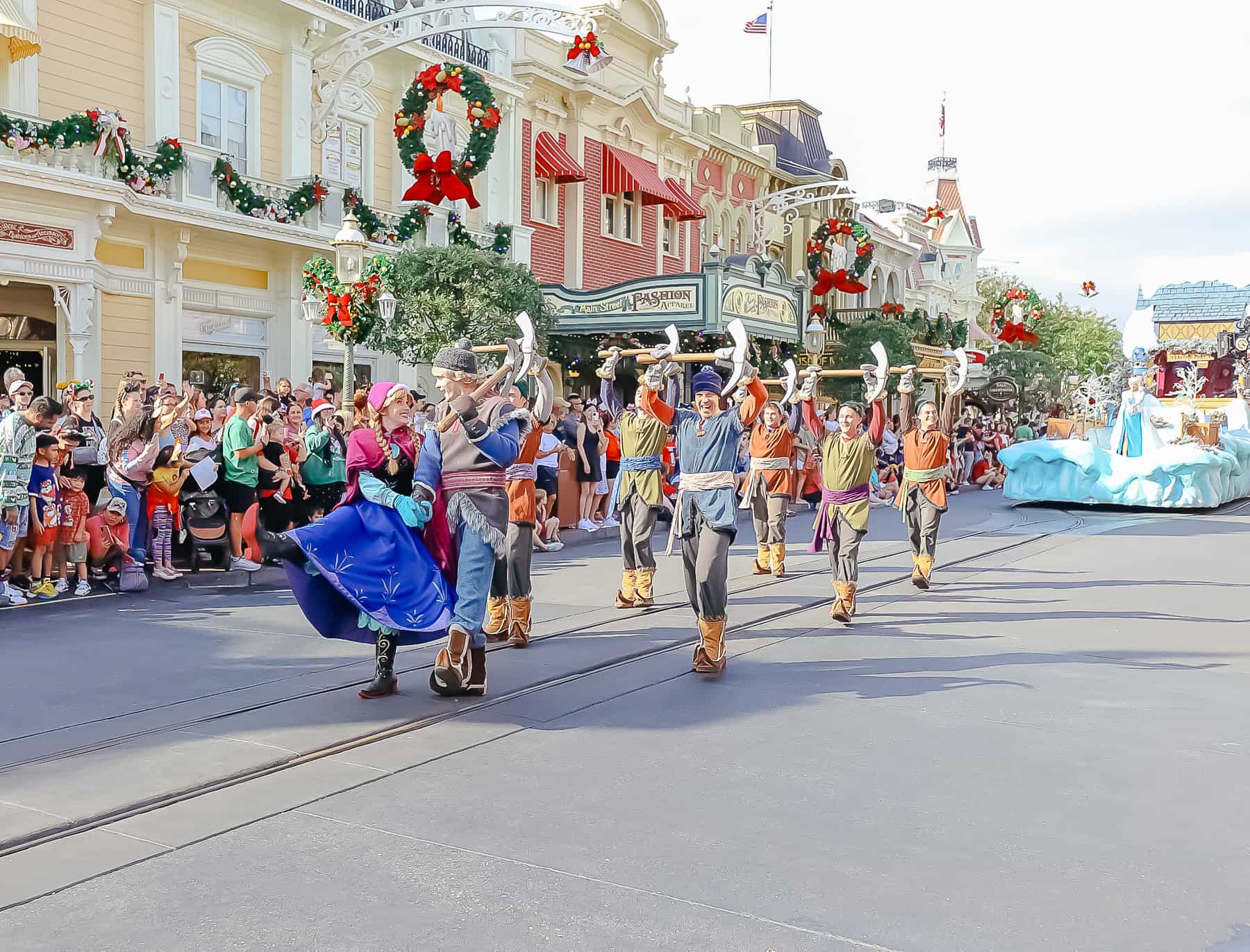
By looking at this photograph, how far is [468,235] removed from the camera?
20578 millimetres

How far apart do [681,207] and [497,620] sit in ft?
67.3

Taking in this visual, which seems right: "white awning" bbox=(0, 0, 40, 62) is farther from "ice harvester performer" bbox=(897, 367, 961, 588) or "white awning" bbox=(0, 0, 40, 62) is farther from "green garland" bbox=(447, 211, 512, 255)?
"ice harvester performer" bbox=(897, 367, 961, 588)

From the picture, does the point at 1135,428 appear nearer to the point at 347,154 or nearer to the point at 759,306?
the point at 759,306

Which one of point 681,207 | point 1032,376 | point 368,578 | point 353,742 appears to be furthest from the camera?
point 1032,376

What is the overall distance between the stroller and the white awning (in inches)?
264

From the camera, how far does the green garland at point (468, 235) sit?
66.1 ft

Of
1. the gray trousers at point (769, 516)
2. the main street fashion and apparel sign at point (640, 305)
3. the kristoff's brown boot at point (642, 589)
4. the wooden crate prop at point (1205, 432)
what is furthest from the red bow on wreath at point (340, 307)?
the wooden crate prop at point (1205, 432)

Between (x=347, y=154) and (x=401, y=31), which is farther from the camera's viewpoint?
(x=401, y=31)

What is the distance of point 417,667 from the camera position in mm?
7289

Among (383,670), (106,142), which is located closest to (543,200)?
(106,142)

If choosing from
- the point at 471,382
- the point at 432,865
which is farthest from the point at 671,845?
the point at 471,382

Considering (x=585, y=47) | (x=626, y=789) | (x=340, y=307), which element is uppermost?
(x=585, y=47)

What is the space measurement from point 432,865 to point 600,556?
9.06 metres

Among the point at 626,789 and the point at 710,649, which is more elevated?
the point at 710,649
